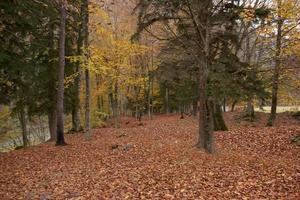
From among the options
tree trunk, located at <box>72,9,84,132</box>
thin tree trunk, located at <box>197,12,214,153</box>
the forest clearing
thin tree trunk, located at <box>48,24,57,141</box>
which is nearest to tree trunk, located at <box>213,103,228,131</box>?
the forest clearing

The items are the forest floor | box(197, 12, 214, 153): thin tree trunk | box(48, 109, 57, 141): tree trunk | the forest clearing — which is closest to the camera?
the forest floor

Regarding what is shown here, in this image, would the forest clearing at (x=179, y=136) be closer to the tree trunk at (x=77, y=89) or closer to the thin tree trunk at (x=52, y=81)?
the thin tree trunk at (x=52, y=81)

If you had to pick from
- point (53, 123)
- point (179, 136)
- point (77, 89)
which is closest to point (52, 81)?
point (77, 89)

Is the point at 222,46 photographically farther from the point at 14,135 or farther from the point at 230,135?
the point at 14,135

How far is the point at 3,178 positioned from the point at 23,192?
1.89 metres

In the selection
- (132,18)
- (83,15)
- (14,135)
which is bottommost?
(14,135)

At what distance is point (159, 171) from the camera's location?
34.0 ft

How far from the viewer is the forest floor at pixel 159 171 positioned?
8.50m

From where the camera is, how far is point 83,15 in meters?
17.7

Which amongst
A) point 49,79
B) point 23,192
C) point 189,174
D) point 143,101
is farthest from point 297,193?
point 143,101

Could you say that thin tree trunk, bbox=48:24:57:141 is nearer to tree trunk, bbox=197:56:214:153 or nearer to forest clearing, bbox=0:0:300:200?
forest clearing, bbox=0:0:300:200

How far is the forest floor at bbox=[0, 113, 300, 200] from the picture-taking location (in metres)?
8.50

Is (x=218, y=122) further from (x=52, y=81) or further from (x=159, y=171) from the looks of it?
(x=52, y=81)

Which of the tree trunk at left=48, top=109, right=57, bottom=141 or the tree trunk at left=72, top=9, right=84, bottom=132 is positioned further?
the tree trunk at left=72, top=9, right=84, bottom=132
